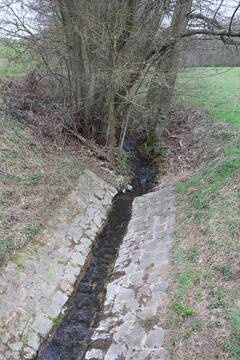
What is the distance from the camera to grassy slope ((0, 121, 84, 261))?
7.72m

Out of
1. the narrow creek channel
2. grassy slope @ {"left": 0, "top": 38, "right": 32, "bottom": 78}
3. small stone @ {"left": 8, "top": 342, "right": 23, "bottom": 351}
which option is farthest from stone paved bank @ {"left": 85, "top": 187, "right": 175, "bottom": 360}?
grassy slope @ {"left": 0, "top": 38, "right": 32, "bottom": 78}

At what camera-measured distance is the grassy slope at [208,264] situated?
5543mm

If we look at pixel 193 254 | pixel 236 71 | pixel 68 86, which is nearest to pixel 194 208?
pixel 193 254

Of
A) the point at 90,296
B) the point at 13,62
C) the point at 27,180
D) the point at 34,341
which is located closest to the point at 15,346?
the point at 34,341

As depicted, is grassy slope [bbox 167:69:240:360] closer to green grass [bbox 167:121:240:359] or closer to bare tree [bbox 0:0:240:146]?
green grass [bbox 167:121:240:359]

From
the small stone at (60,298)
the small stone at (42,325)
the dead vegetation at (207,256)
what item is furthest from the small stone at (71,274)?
the dead vegetation at (207,256)

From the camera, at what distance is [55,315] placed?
6.87 m

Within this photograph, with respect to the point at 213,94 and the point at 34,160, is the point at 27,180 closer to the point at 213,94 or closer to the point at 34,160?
the point at 34,160

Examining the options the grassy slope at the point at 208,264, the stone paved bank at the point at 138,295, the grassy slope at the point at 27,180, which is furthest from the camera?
the grassy slope at the point at 27,180

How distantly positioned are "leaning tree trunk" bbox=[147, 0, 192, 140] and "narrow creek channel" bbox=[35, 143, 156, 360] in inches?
164

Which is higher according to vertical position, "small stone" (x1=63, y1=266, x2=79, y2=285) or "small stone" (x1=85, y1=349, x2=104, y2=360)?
"small stone" (x1=63, y1=266, x2=79, y2=285)

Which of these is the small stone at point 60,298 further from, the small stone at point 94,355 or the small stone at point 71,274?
the small stone at point 94,355

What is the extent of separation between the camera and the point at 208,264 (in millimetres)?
7062

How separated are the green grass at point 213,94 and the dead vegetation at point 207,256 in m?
2.85
